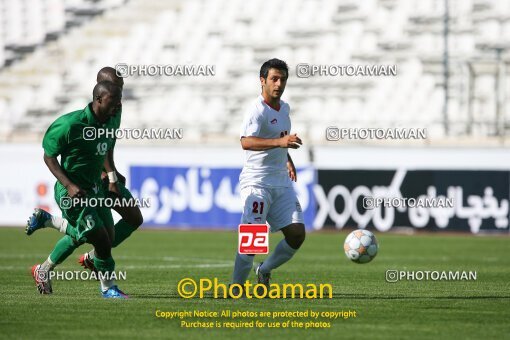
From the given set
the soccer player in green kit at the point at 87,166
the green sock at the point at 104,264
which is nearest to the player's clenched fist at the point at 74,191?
the soccer player in green kit at the point at 87,166

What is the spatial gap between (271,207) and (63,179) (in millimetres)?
2200

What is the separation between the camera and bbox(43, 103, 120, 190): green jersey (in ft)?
35.3

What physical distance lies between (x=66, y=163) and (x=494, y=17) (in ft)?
79.8

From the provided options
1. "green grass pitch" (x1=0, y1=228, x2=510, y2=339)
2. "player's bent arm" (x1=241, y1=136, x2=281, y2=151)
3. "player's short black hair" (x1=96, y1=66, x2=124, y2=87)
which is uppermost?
"player's short black hair" (x1=96, y1=66, x2=124, y2=87)

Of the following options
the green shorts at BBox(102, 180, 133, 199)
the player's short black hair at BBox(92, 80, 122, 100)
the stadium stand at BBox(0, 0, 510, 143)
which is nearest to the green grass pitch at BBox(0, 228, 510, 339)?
the green shorts at BBox(102, 180, 133, 199)

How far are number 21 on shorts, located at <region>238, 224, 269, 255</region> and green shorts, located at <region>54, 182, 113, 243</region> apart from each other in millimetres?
1427

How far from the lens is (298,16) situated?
117 feet

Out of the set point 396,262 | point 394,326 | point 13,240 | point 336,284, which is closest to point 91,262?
point 336,284

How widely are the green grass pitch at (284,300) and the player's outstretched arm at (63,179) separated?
3.62 feet

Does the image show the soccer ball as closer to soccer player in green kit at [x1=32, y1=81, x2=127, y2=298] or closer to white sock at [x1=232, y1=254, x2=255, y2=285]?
white sock at [x1=232, y1=254, x2=255, y2=285]

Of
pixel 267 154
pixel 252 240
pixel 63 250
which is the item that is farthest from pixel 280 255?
pixel 63 250

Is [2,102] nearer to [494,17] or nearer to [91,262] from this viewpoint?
[494,17]

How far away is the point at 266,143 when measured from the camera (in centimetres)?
1066

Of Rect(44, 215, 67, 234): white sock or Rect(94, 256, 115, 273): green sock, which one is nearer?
Rect(94, 256, 115, 273): green sock
